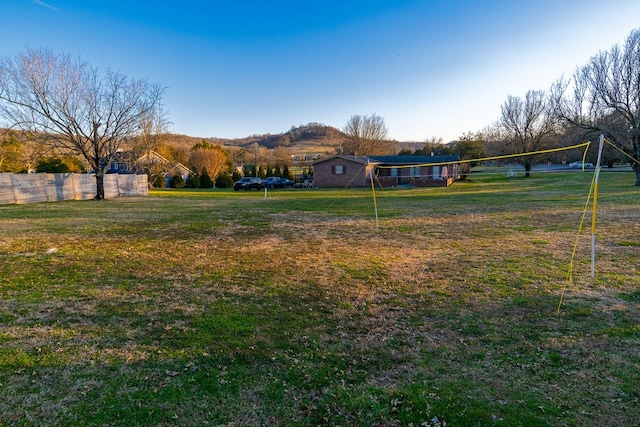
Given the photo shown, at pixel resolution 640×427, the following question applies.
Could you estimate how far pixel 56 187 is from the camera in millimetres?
21031

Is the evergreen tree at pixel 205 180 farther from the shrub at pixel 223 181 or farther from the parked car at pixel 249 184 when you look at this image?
the parked car at pixel 249 184

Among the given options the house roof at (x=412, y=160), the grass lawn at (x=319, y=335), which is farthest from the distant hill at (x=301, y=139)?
the grass lawn at (x=319, y=335)

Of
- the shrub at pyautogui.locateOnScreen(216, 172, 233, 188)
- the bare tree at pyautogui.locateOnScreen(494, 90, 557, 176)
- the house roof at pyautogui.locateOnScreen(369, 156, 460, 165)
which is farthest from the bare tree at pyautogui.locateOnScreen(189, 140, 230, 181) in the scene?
the bare tree at pyautogui.locateOnScreen(494, 90, 557, 176)

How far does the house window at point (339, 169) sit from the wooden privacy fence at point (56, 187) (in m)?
20.1

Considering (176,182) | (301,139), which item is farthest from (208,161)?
(301,139)

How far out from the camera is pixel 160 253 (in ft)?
25.3

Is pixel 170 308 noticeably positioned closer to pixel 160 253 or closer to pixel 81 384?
pixel 81 384

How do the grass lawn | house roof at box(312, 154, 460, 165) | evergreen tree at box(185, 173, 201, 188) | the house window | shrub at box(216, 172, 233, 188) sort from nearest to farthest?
the grass lawn
house roof at box(312, 154, 460, 165)
the house window
evergreen tree at box(185, 173, 201, 188)
shrub at box(216, 172, 233, 188)

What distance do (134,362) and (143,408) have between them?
774 mm

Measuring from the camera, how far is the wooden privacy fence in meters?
18.4

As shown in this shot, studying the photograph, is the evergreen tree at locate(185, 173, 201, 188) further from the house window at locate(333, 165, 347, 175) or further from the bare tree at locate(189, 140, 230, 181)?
the house window at locate(333, 165, 347, 175)

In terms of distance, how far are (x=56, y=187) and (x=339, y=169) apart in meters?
25.3

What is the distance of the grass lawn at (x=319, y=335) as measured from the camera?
2719mm

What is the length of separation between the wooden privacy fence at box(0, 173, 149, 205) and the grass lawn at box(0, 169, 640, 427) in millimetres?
14173
